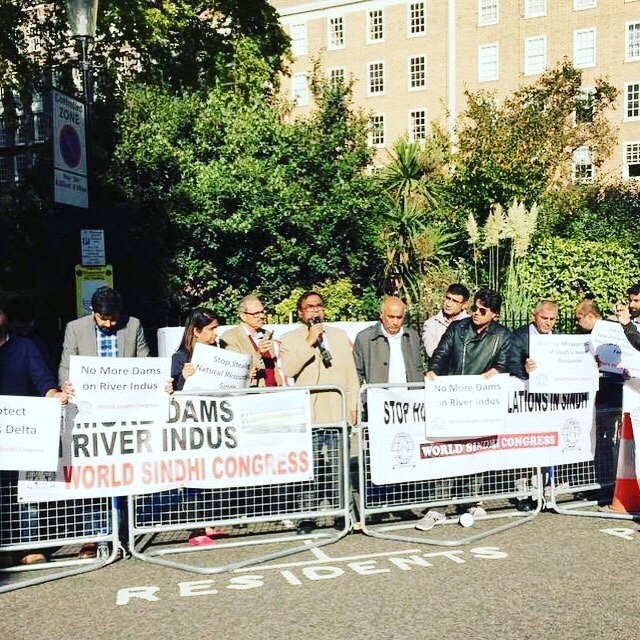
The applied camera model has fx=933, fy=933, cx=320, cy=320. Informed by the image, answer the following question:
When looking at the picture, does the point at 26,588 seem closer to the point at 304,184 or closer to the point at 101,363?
the point at 101,363

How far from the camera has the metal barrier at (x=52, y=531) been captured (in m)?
6.78

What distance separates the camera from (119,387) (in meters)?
6.91

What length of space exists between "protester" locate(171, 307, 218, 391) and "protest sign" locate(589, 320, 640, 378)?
342 centimetres

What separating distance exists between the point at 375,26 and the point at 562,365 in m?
55.9

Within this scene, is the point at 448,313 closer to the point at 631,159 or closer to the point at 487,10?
the point at 631,159

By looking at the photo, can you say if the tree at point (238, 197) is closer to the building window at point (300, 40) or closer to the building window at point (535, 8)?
the building window at point (535, 8)

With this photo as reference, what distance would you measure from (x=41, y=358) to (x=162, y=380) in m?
0.99

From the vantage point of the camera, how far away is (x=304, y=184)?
60.5 feet

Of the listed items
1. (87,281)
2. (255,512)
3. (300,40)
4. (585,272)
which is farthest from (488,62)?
(255,512)

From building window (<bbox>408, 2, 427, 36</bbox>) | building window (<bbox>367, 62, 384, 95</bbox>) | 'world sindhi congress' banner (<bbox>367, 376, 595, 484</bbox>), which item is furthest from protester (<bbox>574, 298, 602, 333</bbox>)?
building window (<bbox>367, 62, 384, 95</bbox>)

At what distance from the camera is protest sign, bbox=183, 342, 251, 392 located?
7.36 m

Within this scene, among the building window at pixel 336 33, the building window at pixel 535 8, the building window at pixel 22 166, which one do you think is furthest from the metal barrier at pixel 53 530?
the building window at pixel 336 33

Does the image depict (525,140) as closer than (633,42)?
Yes

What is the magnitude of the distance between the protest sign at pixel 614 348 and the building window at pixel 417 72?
52.5 metres
